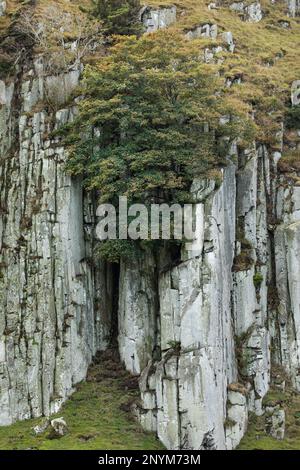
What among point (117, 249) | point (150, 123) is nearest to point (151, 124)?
point (150, 123)

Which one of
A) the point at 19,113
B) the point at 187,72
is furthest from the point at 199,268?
the point at 19,113

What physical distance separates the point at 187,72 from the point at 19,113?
10365mm

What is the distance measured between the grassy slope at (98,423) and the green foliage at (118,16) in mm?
22339

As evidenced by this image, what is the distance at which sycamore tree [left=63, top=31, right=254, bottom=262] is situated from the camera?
35500 mm

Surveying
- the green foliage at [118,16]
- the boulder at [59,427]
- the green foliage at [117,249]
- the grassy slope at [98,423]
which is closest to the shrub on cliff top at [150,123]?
the green foliage at [117,249]

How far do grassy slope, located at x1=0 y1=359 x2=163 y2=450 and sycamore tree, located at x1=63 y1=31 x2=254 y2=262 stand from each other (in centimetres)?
961

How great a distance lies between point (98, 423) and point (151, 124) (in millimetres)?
15974

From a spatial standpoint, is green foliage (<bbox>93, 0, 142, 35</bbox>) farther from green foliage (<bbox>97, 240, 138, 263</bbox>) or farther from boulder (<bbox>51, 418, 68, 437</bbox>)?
boulder (<bbox>51, 418, 68, 437</bbox>)

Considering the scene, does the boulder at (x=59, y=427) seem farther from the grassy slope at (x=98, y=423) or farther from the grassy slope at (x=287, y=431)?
the grassy slope at (x=287, y=431)

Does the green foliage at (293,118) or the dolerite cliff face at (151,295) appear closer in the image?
the dolerite cliff face at (151,295)

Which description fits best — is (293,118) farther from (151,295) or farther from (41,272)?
(41,272)

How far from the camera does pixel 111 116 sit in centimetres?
3647

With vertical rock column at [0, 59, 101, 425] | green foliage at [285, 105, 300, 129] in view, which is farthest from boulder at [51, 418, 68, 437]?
green foliage at [285, 105, 300, 129]

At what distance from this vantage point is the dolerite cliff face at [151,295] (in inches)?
1313
